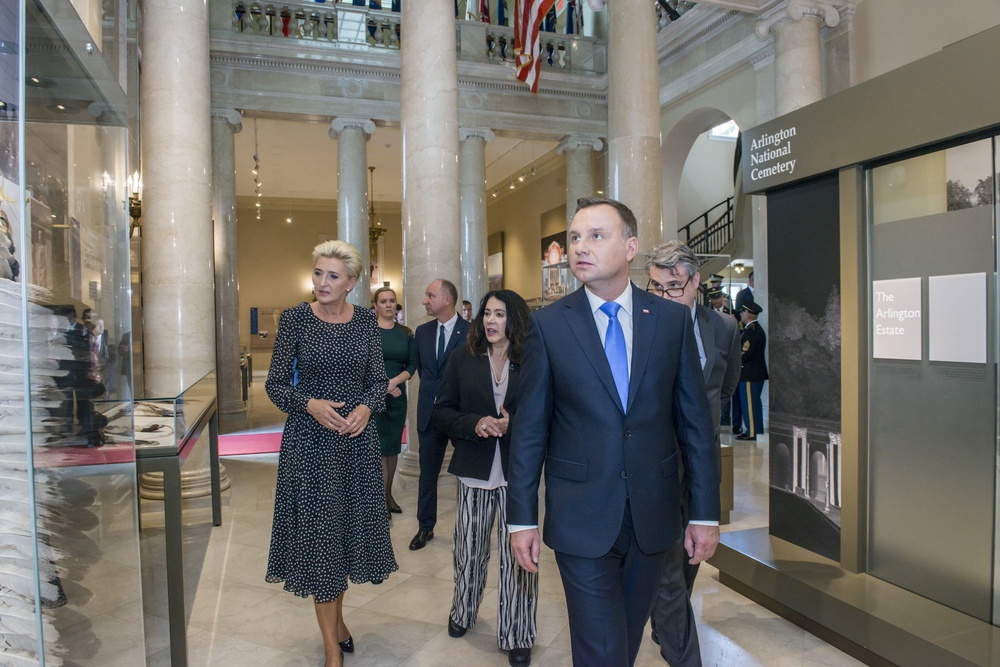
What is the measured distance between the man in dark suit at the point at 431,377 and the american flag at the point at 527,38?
6.45 meters

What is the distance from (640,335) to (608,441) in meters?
0.33

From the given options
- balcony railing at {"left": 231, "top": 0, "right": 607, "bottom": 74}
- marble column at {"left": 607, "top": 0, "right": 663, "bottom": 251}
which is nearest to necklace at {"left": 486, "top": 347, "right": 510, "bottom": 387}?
marble column at {"left": 607, "top": 0, "right": 663, "bottom": 251}

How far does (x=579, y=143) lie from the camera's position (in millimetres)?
12828

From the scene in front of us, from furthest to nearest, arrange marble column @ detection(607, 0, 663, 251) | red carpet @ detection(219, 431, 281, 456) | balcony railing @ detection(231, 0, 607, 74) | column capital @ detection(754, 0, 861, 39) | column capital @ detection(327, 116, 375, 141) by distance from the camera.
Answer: column capital @ detection(327, 116, 375, 141) → balcony railing @ detection(231, 0, 607, 74) → column capital @ detection(754, 0, 861, 39) → red carpet @ detection(219, 431, 281, 456) → marble column @ detection(607, 0, 663, 251)

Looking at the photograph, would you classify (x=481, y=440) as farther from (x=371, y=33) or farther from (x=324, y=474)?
(x=371, y=33)

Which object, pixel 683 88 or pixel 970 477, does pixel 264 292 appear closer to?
pixel 683 88

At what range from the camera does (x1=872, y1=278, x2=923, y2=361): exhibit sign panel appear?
3.09 m

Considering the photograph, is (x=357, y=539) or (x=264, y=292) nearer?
(x=357, y=539)

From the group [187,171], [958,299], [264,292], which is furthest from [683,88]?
[264,292]

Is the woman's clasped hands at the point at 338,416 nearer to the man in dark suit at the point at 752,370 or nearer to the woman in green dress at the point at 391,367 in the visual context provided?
the woman in green dress at the point at 391,367

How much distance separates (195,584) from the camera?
404 cm

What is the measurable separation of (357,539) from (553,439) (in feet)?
4.30

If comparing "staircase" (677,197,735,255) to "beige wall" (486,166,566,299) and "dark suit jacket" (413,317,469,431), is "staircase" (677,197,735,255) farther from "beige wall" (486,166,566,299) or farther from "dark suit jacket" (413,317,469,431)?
"dark suit jacket" (413,317,469,431)

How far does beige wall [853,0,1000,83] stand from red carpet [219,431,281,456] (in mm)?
9242
